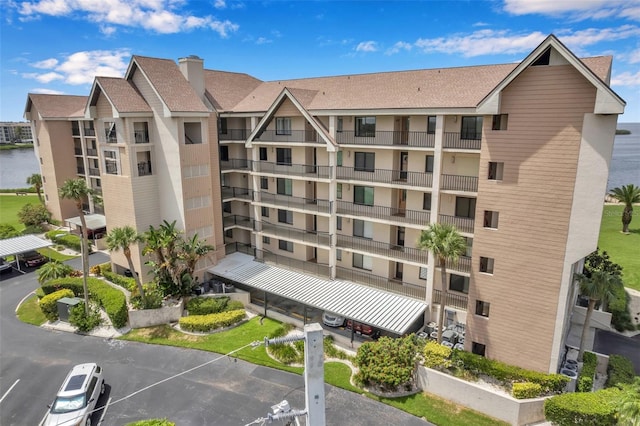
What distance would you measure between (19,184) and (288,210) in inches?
3775

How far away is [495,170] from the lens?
83.6ft

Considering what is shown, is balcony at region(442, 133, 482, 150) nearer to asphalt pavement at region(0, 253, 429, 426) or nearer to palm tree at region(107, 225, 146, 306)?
asphalt pavement at region(0, 253, 429, 426)

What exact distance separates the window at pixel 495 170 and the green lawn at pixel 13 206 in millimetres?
64777

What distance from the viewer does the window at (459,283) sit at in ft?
101

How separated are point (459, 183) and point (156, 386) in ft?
82.9

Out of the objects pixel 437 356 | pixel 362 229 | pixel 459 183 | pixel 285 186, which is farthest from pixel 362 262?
pixel 437 356

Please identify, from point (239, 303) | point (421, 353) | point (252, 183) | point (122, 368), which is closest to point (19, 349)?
point (122, 368)

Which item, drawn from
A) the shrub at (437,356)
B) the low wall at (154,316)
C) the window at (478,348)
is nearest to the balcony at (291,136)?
the low wall at (154,316)

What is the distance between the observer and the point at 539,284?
2447cm

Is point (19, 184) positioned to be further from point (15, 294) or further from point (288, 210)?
point (288, 210)

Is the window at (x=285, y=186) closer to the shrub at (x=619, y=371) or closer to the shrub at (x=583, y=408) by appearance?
the shrub at (x=583, y=408)

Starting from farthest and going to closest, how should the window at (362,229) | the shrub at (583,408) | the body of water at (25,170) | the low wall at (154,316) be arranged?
the body of water at (25,170), the window at (362,229), the low wall at (154,316), the shrub at (583,408)

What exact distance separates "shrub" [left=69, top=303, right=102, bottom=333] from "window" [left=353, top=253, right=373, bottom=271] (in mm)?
22660

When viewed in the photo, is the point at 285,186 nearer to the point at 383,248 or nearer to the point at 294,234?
the point at 294,234
